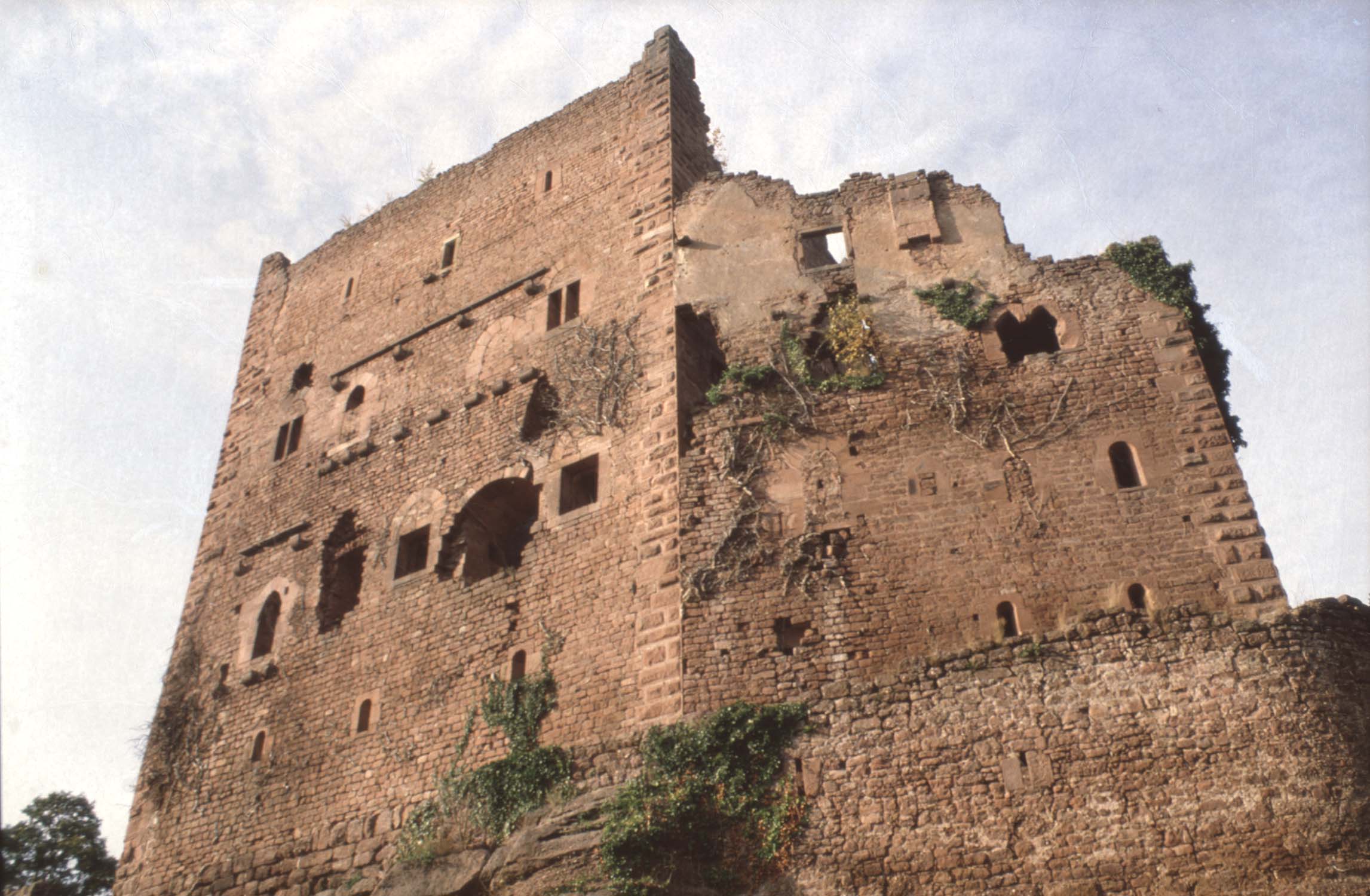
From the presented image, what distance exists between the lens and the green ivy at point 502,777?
39.5 ft

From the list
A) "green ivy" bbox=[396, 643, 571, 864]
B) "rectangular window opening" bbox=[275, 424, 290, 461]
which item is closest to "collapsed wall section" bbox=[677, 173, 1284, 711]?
"green ivy" bbox=[396, 643, 571, 864]

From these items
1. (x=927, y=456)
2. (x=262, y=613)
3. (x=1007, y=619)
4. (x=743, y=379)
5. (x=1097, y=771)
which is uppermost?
(x=743, y=379)

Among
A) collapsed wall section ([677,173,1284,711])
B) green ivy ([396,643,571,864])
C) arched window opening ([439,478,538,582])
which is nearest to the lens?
collapsed wall section ([677,173,1284,711])

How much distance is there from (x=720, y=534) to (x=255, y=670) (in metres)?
7.18

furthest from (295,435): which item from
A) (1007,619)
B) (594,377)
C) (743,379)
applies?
(1007,619)

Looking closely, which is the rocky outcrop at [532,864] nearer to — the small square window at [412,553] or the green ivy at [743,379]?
the small square window at [412,553]

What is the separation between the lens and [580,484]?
14.9 m

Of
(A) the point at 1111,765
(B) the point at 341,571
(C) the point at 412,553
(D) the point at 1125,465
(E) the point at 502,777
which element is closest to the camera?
(A) the point at 1111,765

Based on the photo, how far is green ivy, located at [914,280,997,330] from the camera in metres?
14.1

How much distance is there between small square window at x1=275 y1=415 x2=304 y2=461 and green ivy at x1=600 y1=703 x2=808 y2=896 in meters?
9.55

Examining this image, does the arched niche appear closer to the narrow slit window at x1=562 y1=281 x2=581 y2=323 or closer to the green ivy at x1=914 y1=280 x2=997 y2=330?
the narrow slit window at x1=562 y1=281 x2=581 y2=323

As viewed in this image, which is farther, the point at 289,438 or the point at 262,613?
the point at 289,438

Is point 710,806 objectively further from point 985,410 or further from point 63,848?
point 63,848

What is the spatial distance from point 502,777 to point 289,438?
8470 mm
